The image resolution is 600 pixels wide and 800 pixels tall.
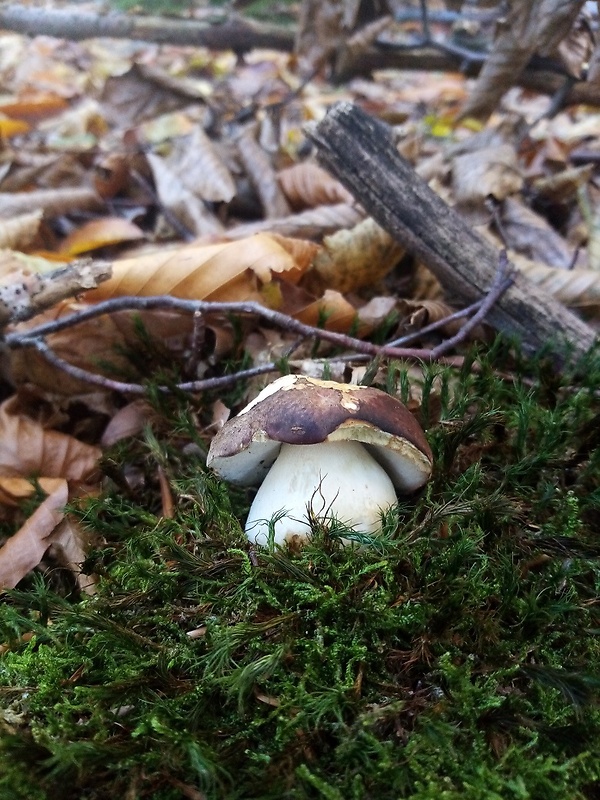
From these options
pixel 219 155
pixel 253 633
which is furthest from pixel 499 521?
pixel 219 155

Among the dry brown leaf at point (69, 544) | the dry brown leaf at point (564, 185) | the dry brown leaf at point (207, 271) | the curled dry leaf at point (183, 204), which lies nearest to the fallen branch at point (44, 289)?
the dry brown leaf at point (207, 271)

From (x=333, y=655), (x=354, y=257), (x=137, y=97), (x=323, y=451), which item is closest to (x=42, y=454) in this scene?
(x=323, y=451)

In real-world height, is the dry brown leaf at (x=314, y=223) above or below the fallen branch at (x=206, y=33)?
below

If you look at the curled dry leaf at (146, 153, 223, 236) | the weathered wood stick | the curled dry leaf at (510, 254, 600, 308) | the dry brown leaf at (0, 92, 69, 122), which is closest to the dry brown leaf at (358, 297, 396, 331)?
the weathered wood stick

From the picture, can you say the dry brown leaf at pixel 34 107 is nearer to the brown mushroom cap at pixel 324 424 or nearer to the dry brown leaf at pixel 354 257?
the dry brown leaf at pixel 354 257

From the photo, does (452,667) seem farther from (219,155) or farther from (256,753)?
(219,155)

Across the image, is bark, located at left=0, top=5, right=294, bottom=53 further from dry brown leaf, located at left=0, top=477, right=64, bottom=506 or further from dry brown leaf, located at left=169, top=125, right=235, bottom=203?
dry brown leaf, located at left=0, top=477, right=64, bottom=506
